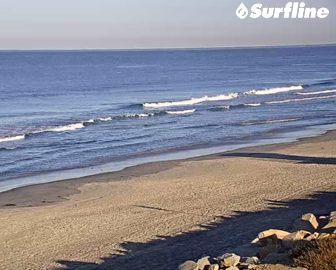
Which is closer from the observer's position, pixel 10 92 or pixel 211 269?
pixel 211 269

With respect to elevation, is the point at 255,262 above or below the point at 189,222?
above

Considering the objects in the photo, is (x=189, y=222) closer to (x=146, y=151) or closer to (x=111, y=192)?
(x=111, y=192)

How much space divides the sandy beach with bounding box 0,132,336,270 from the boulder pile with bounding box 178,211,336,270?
1686mm

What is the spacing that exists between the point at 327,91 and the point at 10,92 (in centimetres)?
2991

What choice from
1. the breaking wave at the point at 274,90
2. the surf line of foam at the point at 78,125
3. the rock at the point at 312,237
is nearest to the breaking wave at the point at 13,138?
the surf line of foam at the point at 78,125

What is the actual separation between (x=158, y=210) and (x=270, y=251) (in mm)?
6608

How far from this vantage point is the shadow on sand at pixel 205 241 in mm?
12258

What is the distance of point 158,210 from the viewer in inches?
647

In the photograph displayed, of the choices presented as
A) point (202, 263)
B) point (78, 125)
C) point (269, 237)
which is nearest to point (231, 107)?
point (78, 125)

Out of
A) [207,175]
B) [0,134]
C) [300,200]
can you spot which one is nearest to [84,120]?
[0,134]

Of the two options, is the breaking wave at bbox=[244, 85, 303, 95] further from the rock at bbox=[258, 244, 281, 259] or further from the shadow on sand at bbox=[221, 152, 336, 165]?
the rock at bbox=[258, 244, 281, 259]

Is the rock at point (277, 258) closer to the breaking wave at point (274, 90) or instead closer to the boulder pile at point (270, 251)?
the boulder pile at point (270, 251)

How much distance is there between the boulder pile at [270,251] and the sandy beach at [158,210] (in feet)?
5.53

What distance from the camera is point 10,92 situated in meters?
66.1
